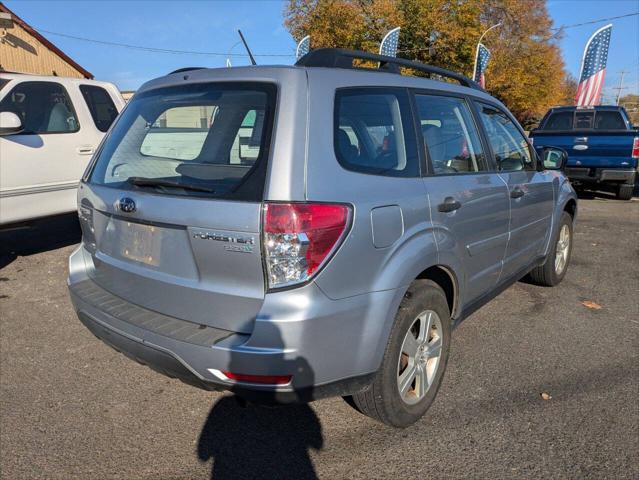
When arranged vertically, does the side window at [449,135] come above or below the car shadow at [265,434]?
above

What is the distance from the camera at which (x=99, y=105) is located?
657cm

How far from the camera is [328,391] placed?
7.46 feet

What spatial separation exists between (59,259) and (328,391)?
5.06m

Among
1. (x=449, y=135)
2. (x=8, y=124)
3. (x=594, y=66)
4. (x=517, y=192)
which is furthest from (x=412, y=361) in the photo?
(x=594, y=66)

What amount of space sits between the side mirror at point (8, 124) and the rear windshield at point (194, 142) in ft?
8.99

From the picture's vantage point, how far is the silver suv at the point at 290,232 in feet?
6.93

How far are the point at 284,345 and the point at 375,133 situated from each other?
119 centimetres

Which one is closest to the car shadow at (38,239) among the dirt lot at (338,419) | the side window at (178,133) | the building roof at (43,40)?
the dirt lot at (338,419)

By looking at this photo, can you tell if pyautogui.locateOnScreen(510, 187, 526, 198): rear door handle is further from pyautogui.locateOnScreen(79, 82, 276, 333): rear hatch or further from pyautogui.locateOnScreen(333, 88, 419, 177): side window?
pyautogui.locateOnScreen(79, 82, 276, 333): rear hatch

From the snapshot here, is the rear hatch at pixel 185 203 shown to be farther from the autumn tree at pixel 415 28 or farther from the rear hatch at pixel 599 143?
the autumn tree at pixel 415 28

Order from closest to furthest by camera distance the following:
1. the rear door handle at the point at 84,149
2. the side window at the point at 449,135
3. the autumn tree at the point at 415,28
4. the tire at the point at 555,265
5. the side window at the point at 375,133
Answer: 1. the side window at the point at 375,133
2. the side window at the point at 449,135
3. the tire at the point at 555,265
4. the rear door handle at the point at 84,149
5. the autumn tree at the point at 415,28

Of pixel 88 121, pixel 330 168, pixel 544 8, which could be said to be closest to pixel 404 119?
pixel 330 168

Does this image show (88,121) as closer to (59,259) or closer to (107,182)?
(59,259)

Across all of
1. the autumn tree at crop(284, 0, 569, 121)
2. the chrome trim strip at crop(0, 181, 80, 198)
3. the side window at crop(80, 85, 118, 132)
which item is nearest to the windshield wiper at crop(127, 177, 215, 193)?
the chrome trim strip at crop(0, 181, 80, 198)
